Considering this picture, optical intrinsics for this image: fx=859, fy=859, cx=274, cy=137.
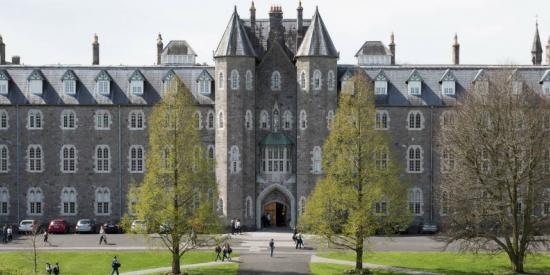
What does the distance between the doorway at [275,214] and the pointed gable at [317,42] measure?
1479 centimetres

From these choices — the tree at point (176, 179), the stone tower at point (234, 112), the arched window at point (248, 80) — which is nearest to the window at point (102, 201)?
the stone tower at point (234, 112)

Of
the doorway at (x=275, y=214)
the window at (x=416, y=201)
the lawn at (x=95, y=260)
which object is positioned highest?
the window at (x=416, y=201)

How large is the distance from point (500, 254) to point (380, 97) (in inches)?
898

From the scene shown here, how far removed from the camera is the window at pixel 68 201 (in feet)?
270

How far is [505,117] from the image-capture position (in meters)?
58.0

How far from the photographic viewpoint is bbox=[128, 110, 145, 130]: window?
269 feet

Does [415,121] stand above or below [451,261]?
above

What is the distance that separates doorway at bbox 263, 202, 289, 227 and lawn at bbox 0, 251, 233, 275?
17675mm

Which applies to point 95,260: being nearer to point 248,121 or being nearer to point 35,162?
point 248,121

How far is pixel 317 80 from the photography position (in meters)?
78.6

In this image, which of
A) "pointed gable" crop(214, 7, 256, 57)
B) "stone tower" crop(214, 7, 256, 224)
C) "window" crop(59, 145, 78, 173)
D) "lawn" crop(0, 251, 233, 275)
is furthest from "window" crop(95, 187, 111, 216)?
"lawn" crop(0, 251, 233, 275)

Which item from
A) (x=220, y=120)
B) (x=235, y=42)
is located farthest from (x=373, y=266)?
(x=235, y=42)

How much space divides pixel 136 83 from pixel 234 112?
35.5 ft

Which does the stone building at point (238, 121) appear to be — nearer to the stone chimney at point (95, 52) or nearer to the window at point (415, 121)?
the window at point (415, 121)
